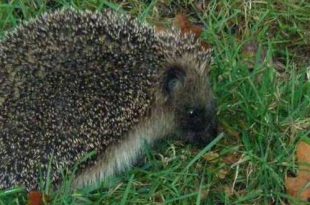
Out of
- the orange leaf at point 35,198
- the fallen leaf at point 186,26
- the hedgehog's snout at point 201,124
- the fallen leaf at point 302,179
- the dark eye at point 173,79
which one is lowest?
the fallen leaf at point 302,179

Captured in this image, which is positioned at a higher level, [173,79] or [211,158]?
[173,79]

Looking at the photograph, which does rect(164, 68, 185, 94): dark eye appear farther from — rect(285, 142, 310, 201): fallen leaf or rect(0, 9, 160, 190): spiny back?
rect(285, 142, 310, 201): fallen leaf

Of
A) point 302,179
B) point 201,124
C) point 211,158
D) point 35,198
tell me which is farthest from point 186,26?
point 35,198

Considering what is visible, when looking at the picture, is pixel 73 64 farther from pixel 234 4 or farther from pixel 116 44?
pixel 234 4

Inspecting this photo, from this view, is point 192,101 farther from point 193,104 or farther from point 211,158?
point 211,158

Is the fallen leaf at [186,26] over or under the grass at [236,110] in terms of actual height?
over

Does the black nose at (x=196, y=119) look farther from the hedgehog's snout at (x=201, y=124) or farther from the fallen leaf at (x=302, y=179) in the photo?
the fallen leaf at (x=302, y=179)

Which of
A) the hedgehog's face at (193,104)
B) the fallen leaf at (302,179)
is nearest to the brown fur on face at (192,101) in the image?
the hedgehog's face at (193,104)

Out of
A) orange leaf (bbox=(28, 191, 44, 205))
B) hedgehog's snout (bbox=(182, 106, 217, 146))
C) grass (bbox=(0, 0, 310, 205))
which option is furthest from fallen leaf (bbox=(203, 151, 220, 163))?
orange leaf (bbox=(28, 191, 44, 205))
